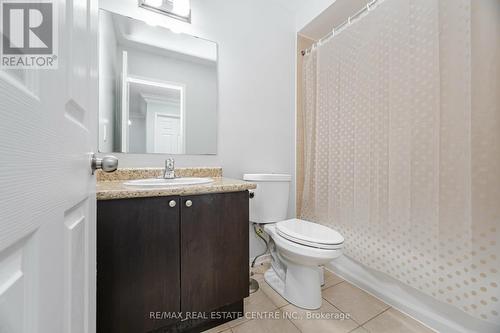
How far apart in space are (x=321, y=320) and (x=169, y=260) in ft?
3.05

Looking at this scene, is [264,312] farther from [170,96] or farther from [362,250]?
[170,96]

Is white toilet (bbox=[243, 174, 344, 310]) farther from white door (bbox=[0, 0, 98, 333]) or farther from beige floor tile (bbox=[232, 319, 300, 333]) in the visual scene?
white door (bbox=[0, 0, 98, 333])

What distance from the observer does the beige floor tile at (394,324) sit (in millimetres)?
1098

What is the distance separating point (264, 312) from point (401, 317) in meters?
0.80

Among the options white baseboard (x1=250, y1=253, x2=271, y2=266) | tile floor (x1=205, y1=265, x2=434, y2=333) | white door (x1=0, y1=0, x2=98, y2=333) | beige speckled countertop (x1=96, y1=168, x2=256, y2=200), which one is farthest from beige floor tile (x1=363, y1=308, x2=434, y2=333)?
white door (x1=0, y1=0, x2=98, y2=333)

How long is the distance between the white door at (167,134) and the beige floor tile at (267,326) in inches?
45.5

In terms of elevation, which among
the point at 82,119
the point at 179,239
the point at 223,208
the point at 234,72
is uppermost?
the point at 234,72

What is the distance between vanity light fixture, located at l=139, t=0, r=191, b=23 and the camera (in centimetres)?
137

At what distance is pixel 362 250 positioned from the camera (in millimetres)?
1382

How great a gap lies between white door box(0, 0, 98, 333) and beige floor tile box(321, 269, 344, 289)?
4.87 feet

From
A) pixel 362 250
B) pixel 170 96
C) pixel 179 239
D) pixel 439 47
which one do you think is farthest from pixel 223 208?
pixel 439 47

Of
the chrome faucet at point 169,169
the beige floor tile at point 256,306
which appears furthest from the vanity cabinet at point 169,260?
the chrome faucet at point 169,169

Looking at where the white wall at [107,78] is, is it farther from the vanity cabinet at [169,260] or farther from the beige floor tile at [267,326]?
the beige floor tile at [267,326]

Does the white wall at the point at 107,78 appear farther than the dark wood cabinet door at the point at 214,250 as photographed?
Yes
